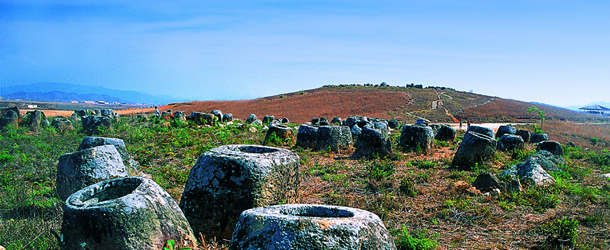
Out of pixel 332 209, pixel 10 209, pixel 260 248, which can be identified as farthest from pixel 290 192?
pixel 10 209

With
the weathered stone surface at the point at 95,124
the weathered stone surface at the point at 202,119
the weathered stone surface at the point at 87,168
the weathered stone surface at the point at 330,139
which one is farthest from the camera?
the weathered stone surface at the point at 202,119

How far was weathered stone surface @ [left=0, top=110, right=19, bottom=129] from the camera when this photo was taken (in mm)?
17928

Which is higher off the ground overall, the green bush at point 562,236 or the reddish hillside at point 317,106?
the reddish hillside at point 317,106

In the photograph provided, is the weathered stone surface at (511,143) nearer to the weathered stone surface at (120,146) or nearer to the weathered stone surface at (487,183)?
the weathered stone surface at (487,183)

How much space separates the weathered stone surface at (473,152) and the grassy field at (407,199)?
32cm

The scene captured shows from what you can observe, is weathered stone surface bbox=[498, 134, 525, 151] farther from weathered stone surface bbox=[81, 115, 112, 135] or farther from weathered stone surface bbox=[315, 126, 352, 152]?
weathered stone surface bbox=[81, 115, 112, 135]

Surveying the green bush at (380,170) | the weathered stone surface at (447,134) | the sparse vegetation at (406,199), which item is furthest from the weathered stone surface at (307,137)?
the weathered stone surface at (447,134)

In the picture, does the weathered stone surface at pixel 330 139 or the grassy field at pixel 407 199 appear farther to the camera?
the weathered stone surface at pixel 330 139

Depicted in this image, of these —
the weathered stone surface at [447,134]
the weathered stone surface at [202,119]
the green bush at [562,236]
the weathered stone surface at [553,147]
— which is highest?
the weathered stone surface at [202,119]

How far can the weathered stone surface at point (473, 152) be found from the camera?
1045cm

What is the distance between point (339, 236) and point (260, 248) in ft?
2.15

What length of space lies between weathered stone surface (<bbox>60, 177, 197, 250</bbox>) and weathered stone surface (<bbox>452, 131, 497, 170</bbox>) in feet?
29.3

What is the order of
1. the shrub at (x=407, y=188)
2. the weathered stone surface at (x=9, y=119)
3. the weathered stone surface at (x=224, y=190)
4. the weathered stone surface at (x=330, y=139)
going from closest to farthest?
the weathered stone surface at (x=224, y=190), the shrub at (x=407, y=188), the weathered stone surface at (x=330, y=139), the weathered stone surface at (x=9, y=119)

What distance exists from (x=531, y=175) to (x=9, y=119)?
22.5 metres
